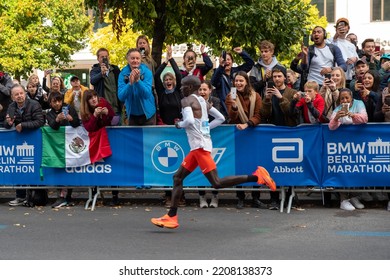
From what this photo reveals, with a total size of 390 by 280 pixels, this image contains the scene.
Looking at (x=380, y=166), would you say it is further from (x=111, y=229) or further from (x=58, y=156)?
(x=58, y=156)

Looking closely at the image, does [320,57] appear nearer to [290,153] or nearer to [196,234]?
[290,153]

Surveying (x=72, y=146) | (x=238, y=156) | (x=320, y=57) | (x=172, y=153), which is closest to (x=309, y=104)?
(x=238, y=156)

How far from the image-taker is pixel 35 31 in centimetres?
3544

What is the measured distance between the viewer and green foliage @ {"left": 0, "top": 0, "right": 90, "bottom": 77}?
34031 mm

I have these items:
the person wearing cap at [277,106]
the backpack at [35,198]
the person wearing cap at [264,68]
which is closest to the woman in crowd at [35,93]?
the backpack at [35,198]

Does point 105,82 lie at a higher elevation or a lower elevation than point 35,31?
lower

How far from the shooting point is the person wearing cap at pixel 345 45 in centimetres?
1244

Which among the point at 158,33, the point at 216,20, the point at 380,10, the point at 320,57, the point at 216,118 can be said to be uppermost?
the point at 380,10

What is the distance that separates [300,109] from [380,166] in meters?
1.43

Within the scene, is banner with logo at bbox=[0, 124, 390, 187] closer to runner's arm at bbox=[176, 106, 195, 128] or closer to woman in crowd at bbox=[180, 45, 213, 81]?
woman in crowd at bbox=[180, 45, 213, 81]

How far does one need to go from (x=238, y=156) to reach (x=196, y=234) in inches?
87.8

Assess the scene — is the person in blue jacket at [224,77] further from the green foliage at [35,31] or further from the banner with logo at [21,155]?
the green foliage at [35,31]

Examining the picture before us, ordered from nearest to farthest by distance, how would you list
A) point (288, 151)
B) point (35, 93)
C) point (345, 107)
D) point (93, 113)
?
point (345, 107) < point (288, 151) < point (93, 113) < point (35, 93)

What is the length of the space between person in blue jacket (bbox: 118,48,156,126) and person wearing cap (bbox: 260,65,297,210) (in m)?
1.73
